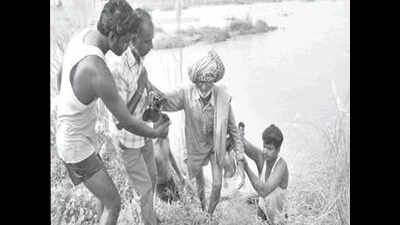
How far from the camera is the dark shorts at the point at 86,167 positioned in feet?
13.5

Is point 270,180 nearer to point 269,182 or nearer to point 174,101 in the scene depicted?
point 269,182

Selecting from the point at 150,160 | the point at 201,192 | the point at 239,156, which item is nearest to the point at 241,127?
the point at 239,156

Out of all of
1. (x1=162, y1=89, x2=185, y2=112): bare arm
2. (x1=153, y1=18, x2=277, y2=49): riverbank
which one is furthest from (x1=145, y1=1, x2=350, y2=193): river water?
(x1=162, y1=89, x2=185, y2=112): bare arm

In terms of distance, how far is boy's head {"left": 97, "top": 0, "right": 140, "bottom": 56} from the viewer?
397cm

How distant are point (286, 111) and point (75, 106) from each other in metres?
1.43

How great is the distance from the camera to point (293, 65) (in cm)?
466

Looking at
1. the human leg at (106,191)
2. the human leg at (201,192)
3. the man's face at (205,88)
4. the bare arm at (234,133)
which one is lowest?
the human leg at (201,192)

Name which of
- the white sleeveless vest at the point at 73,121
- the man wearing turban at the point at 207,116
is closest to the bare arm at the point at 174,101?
the man wearing turban at the point at 207,116

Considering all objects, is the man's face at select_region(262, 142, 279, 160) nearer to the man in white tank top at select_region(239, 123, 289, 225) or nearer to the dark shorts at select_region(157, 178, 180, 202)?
the man in white tank top at select_region(239, 123, 289, 225)

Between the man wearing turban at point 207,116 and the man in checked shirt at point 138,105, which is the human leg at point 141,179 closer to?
the man in checked shirt at point 138,105

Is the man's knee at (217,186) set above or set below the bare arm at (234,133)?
below

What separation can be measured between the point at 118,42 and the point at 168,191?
1.11 m

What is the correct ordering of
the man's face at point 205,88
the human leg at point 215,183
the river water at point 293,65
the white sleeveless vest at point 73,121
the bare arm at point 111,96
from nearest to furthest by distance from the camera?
1. the bare arm at point 111,96
2. the white sleeveless vest at point 73,121
3. the man's face at point 205,88
4. the human leg at point 215,183
5. the river water at point 293,65

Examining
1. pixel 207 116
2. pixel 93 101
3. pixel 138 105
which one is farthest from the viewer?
pixel 207 116
